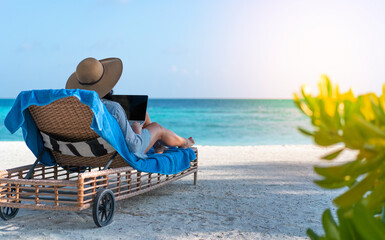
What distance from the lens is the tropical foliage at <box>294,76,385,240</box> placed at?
39cm

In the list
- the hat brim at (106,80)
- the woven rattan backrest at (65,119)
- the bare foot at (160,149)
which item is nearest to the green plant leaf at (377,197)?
the woven rattan backrest at (65,119)

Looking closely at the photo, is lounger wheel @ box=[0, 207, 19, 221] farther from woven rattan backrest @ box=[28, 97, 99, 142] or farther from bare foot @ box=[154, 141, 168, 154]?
bare foot @ box=[154, 141, 168, 154]

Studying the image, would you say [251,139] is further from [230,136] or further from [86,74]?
[86,74]

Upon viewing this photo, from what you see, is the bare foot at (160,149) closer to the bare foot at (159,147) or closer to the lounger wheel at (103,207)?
the bare foot at (159,147)

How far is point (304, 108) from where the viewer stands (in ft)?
1.43

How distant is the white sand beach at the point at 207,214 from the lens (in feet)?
9.50

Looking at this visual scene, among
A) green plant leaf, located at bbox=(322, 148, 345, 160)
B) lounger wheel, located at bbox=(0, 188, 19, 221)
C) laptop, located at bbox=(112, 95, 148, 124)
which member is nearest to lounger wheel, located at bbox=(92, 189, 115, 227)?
lounger wheel, located at bbox=(0, 188, 19, 221)

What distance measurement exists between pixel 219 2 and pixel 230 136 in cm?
764

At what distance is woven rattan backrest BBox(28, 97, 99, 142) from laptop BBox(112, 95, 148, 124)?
40.3 inches

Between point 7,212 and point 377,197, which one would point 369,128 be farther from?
point 7,212

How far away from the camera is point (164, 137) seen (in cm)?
421

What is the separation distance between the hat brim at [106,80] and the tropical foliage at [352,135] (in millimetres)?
3416

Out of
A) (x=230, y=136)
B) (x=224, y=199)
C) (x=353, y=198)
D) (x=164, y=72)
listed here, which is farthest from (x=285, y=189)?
(x=164, y=72)

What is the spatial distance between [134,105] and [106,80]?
2.07 ft
